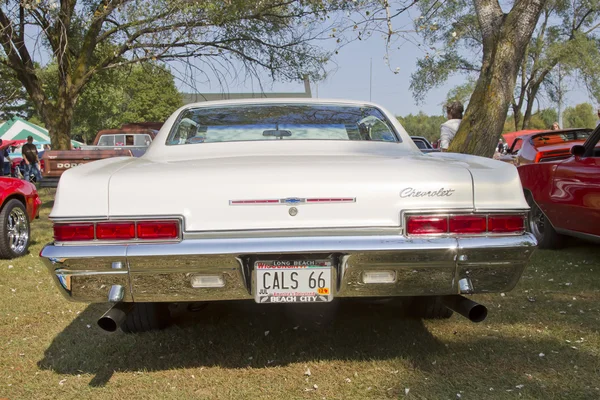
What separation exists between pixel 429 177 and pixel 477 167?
0.33 m

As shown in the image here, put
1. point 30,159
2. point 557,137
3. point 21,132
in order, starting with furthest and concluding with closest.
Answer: point 21,132
point 30,159
point 557,137

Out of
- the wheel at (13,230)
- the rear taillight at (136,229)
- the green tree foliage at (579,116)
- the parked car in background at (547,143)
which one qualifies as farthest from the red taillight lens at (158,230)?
the green tree foliage at (579,116)

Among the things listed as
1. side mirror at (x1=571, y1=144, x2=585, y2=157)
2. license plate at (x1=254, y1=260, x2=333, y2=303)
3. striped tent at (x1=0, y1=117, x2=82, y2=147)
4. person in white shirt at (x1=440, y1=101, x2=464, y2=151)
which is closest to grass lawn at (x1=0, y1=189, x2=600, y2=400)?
license plate at (x1=254, y1=260, x2=333, y2=303)

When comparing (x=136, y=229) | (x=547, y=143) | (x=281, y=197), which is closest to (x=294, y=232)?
(x=281, y=197)

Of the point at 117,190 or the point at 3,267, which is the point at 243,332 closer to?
the point at 117,190

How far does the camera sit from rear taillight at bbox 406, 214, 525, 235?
274 cm

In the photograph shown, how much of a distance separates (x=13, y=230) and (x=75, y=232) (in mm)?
4475

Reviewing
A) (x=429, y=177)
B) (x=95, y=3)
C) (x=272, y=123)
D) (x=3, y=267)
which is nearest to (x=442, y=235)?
(x=429, y=177)

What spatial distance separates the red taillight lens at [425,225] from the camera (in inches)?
108

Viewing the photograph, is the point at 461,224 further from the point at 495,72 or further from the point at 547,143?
the point at 547,143

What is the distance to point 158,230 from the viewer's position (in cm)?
272

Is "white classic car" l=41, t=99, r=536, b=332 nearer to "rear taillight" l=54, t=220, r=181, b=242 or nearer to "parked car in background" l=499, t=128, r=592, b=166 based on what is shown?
"rear taillight" l=54, t=220, r=181, b=242

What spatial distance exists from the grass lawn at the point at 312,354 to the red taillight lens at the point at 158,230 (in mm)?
807

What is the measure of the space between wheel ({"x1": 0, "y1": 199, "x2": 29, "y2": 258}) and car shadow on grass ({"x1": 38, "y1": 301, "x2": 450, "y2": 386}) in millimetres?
2605
